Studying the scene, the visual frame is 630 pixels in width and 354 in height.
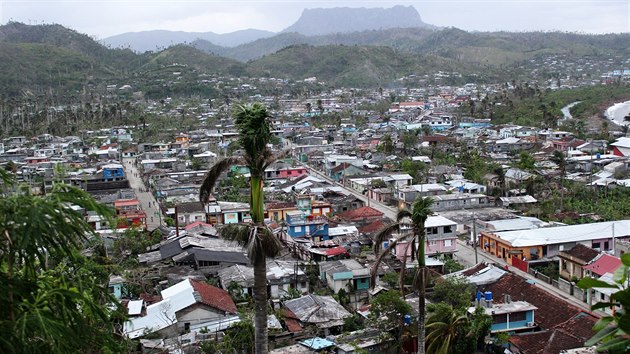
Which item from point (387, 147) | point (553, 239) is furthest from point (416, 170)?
point (553, 239)

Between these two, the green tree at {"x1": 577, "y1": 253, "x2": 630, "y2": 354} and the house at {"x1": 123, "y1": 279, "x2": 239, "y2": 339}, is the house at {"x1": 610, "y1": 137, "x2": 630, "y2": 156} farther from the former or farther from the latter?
the green tree at {"x1": 577, "y1": 253, "x2": 630, "y2": 354}

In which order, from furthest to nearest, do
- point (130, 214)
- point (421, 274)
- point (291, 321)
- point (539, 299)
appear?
point (130, 214)
point (539, 299)
point (291, 321)
point (421, 274)

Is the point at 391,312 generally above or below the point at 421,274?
below

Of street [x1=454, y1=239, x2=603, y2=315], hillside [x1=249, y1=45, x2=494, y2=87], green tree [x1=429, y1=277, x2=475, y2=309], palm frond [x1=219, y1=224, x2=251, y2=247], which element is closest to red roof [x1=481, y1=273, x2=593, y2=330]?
green tree [x1=429, y1=277, x2=475, y2=309]

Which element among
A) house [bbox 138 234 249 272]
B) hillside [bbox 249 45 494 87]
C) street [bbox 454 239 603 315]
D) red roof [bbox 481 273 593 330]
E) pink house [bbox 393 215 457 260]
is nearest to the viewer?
red roof [bbox 481 273 593 330]

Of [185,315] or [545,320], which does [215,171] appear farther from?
[545,320]

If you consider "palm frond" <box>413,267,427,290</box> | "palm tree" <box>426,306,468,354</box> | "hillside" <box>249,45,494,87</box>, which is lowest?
"palm tree" <box>426,306,468,354</box>

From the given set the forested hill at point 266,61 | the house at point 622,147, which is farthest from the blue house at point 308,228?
the forested hill at point 266,61
